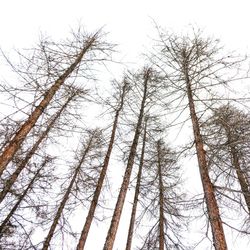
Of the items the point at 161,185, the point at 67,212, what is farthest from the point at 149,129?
the point at 67,212

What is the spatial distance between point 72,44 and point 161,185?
7.14 meters

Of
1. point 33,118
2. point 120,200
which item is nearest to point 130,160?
point 120,200

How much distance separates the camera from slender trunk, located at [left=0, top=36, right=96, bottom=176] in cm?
594

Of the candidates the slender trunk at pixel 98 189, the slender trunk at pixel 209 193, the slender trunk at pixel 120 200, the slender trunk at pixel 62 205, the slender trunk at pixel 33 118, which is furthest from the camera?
the slender trunk at pixel 62 205

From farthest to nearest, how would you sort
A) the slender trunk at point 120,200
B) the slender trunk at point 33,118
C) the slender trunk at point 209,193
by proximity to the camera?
the slender trunk at point 120,200
the slender trunk at point 33,118
the slender trunk at point 209,193

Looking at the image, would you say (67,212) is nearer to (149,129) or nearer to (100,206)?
(100,206)

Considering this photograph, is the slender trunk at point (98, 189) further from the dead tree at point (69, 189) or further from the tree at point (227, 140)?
the tree at point (227, 140)

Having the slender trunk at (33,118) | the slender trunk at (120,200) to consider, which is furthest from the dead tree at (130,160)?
the slender trunk at (33,118)

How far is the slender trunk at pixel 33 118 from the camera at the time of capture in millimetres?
5938

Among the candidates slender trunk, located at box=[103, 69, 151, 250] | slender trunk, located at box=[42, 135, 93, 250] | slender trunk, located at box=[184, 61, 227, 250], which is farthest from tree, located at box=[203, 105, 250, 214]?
slender trunk, located at box=[42, 135, 93, 250]

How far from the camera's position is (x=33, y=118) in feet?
22.1

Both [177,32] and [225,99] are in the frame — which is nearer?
[225,99]

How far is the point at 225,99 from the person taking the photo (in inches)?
240

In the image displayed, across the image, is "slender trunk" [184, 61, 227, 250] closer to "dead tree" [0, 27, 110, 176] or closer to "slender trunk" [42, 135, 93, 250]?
"dead tree" [0, 27, 110, 176]
